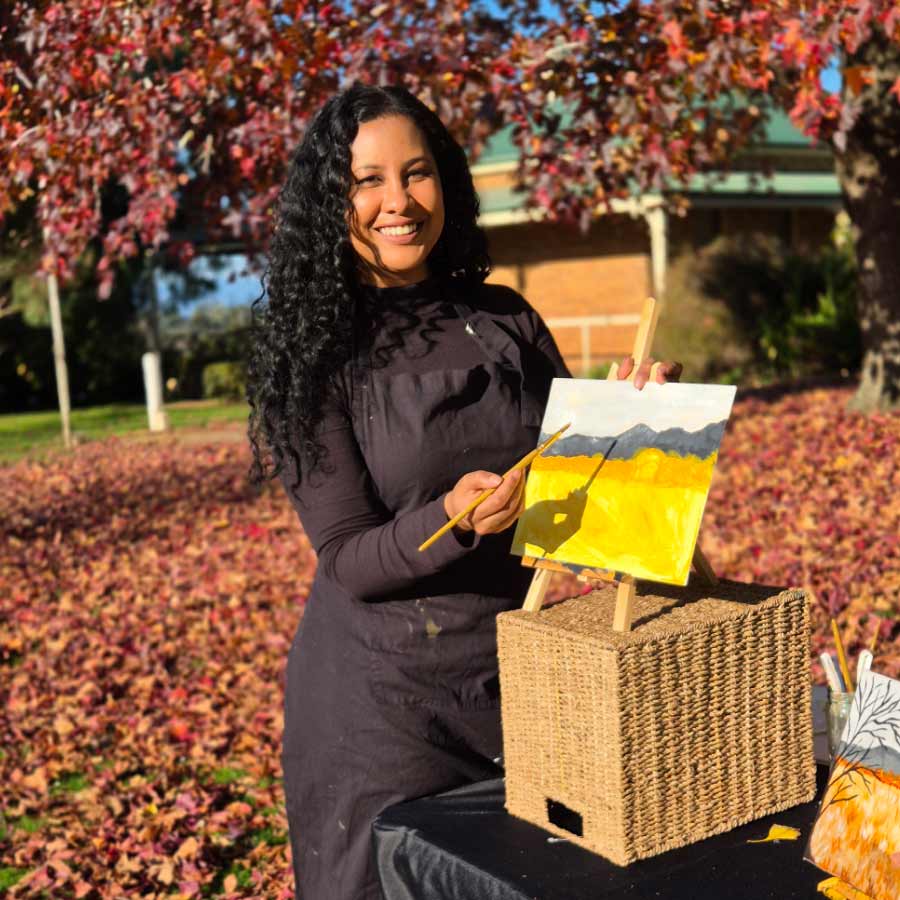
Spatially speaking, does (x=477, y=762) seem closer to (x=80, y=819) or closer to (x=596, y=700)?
(x=596, y=700)

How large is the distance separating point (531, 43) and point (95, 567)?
4.55m

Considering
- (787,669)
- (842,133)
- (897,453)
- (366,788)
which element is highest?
(842,133)

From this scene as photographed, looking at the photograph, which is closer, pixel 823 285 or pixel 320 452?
pixel 320 452

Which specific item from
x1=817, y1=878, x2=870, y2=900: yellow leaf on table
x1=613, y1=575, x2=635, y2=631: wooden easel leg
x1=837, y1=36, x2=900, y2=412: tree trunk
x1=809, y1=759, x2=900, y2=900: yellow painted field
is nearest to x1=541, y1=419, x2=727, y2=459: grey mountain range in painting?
x1=613, y1=575, x2=635, y2=631: wooden easel leg

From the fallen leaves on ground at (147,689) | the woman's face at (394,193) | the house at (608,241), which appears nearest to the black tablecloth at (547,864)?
the woman's face at (394,193)

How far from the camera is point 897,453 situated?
841 centimetres

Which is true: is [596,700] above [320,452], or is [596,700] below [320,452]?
below

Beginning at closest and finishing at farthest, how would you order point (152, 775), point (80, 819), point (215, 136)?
1. point (80, 819)
2. point (152, 775)
3. point (215, 136)

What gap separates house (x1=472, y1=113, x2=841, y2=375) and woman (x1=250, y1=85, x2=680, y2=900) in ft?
50.6

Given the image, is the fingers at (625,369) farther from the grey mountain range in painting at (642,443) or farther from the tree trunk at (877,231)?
the tree trunk at (877,231)

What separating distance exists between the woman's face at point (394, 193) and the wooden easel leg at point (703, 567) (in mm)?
723

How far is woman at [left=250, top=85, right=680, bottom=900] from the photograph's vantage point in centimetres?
218

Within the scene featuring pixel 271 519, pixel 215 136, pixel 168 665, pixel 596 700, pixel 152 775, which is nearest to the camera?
pixel 596 700

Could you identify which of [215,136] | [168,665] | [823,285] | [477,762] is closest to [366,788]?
[477,762]
